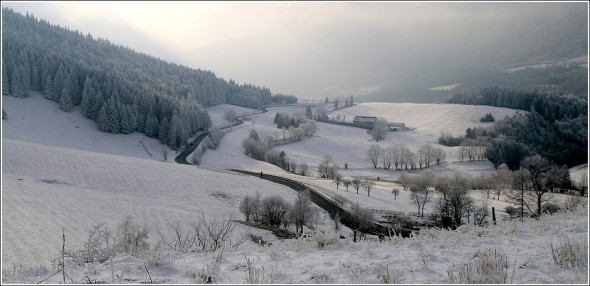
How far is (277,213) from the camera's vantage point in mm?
45500

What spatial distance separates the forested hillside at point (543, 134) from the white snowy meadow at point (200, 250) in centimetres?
5894

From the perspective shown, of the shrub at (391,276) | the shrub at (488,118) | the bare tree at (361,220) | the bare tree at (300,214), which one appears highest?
the shrub at (488,118)

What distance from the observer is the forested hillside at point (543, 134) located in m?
133

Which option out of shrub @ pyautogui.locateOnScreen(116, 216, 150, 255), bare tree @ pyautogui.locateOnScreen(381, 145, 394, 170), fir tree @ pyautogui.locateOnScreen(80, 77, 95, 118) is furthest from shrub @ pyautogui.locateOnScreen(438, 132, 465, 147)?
shrub @ pyautogui.locateOnScreen(116, 216, 150, 255)

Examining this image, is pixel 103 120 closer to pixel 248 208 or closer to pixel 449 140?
pixel 248 208

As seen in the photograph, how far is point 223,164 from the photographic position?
102 metres

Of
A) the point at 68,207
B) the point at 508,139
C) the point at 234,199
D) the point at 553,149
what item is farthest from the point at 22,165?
the point at 553,149

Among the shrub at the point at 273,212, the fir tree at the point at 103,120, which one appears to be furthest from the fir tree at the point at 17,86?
the shrub at the point at 273,212

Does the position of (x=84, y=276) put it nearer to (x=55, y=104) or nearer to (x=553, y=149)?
(x=55, y=104)

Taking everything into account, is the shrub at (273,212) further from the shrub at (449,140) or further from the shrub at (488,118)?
the shrub at (488,118)

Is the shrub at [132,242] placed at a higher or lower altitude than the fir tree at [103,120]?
lower

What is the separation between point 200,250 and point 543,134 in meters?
188

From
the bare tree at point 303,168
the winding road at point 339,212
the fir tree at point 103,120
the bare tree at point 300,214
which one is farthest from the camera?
the fir tree at point 103,120

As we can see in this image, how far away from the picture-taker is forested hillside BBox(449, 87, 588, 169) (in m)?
133
